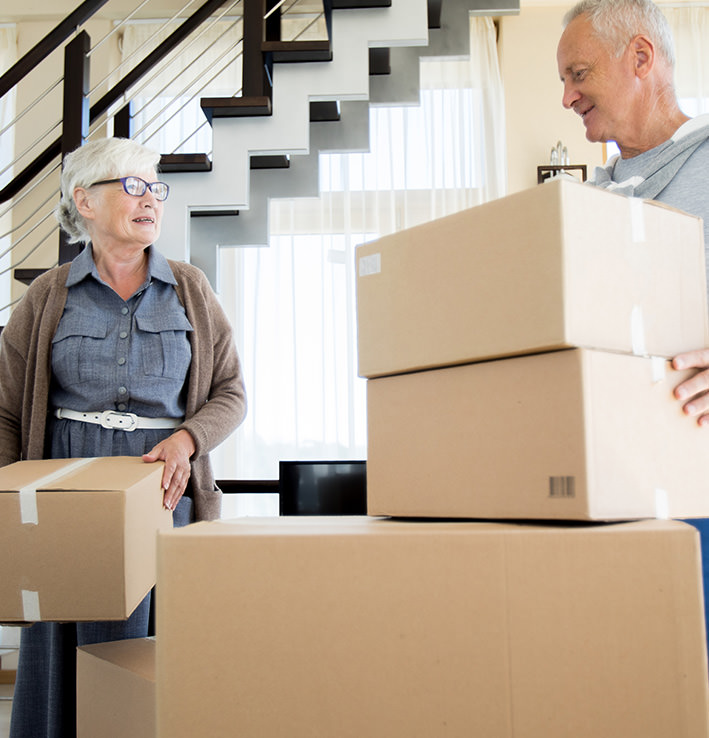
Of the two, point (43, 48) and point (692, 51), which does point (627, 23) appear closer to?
point (43, 48)

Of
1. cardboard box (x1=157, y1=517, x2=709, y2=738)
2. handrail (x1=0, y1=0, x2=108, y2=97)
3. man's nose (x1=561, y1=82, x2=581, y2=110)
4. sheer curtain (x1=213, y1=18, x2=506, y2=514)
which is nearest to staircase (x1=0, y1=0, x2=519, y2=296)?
handrail (x1=0, y1=0, x2=108, y2=97)

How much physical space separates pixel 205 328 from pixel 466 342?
2.91 ft

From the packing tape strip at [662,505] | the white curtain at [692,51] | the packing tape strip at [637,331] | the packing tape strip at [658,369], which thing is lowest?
the packing tape strip at [662,505]

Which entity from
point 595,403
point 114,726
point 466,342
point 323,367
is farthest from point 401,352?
point 323,367

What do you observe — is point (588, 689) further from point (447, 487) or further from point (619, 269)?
point (619, 269)

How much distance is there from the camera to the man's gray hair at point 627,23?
4.21 ft

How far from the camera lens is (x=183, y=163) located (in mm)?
2277

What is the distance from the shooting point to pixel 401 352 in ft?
3.15

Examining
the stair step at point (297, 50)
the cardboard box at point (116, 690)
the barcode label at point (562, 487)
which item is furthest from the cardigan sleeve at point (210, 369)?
the stair step at point (297, 50)

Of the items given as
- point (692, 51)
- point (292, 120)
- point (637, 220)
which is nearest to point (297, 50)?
point (292, 120)

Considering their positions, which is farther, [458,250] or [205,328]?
[205,328]

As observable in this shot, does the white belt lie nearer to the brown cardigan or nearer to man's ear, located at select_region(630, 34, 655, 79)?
the brown cardigan

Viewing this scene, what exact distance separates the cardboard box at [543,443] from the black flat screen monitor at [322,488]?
3.49 ft

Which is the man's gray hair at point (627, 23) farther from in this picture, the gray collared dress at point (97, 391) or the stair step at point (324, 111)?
the stair step at point (324, 111)
